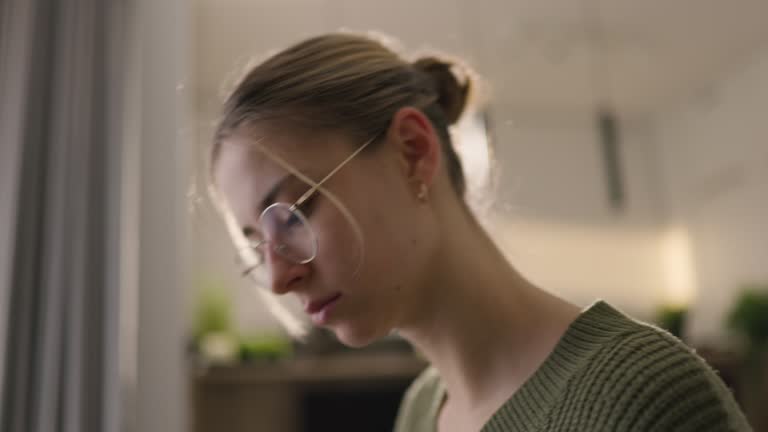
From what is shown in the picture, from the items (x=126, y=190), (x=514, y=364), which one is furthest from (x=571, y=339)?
(x=126, y=190)

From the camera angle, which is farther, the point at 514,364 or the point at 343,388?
the point at 343,388

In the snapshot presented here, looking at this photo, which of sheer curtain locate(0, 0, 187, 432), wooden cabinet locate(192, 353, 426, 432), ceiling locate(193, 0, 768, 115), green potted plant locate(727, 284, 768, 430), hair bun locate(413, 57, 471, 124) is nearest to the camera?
sheer curtain locate(0, 0, 187, 432)

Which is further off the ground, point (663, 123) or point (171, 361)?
point (663, 123)

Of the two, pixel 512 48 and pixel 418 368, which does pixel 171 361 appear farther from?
pixel 512 48

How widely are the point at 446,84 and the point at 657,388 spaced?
1.40ft

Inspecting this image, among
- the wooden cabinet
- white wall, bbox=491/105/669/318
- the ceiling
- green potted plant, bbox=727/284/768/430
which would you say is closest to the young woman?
the ceiling

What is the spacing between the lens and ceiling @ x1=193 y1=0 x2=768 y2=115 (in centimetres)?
299

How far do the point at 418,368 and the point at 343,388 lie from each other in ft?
1.32

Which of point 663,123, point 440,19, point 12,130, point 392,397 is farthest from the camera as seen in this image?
point 663,123

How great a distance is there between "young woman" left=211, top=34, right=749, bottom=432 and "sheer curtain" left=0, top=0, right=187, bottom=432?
4.9 inches

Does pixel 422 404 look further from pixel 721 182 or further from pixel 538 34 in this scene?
pixel 721 182

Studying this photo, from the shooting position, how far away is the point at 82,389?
1.64 feet

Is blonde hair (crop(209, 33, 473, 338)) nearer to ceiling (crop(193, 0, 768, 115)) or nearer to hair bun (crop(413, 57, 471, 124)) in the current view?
hair bun (crop(413, 57, 471, 124))

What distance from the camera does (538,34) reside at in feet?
10.7
